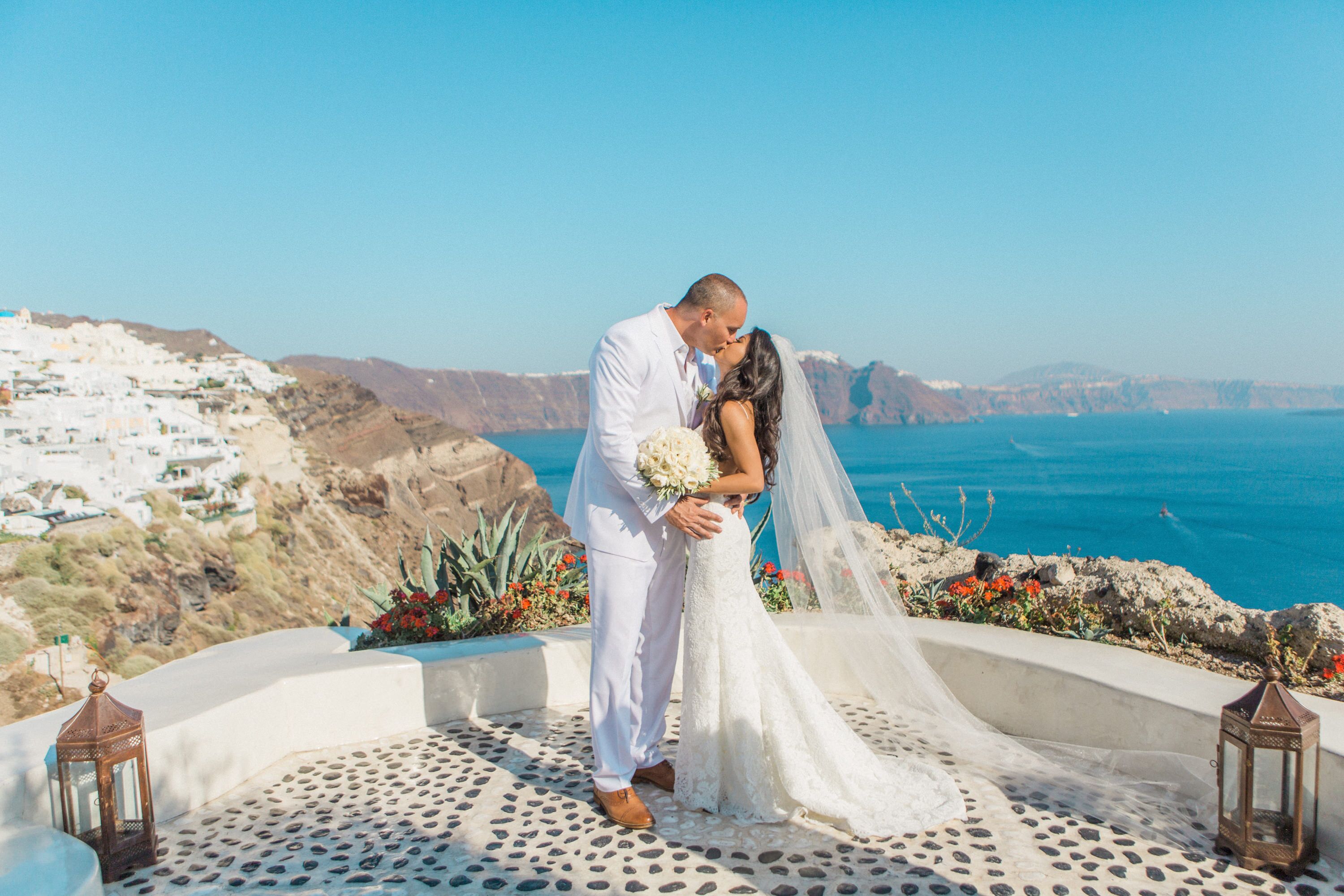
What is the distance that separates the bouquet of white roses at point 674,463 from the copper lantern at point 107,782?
6.02 ft

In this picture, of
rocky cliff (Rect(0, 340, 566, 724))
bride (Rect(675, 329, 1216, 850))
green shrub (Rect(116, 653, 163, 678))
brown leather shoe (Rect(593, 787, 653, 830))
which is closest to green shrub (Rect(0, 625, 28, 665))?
rocky cliff (Rect(0, 340, 566, 724))

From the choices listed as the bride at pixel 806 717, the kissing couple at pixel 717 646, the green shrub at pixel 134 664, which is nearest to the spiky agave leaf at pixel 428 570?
the kissing couple at pixel 717 646

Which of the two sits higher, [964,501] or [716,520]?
[716,520]

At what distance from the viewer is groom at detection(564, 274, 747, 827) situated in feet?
9.73

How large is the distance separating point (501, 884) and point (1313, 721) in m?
2.62

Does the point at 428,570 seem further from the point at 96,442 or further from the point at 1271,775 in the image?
the point at 96,442

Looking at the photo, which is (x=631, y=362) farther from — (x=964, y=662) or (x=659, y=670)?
(x=964, y=662)

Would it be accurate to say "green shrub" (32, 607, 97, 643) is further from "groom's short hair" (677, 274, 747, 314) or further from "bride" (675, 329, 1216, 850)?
"groom's short hair" (677, 274, 747, 314)

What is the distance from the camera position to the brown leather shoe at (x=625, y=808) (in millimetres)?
2982

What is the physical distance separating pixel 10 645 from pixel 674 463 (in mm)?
52920

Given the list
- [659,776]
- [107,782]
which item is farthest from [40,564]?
[659,776]

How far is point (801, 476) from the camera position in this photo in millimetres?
3479

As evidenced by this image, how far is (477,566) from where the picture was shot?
4965 millimetres

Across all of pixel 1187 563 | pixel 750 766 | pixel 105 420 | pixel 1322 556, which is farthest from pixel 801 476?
pixel 105 420
